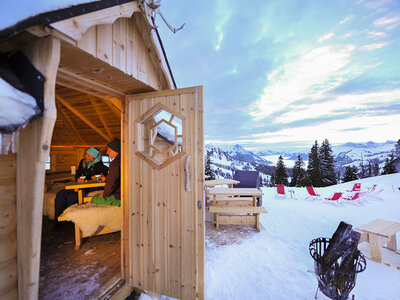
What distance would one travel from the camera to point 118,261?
10.2 ft

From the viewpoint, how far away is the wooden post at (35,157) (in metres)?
1.24

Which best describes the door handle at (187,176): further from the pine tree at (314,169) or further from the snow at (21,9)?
the pine tree at (314,169)

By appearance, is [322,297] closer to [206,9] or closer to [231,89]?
[206,9]

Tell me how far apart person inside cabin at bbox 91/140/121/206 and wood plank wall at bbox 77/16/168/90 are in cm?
171

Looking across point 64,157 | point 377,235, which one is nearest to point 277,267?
point 377,235

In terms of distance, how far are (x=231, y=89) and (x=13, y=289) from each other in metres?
19.8

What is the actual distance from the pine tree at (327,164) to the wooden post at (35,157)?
2788cm

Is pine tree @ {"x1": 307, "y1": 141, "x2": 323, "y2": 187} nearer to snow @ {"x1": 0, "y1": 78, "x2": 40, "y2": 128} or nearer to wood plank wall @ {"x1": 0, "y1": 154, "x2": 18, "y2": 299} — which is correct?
wood plank wall @ {"x1": 0, "y1": 154, "x2": 18, "y2": 299}

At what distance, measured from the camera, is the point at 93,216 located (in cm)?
336

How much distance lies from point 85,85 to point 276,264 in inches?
174

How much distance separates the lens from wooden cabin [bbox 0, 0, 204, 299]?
4.20ft

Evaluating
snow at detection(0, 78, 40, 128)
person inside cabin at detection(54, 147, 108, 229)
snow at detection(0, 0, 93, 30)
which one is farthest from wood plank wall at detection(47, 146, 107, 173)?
snow at detection(0, 0, 93, 30)

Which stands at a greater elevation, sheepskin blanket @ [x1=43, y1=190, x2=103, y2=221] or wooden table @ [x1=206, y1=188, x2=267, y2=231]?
sheepskin blanket @ [x1=43, y1=190, x2=103, y2=221]

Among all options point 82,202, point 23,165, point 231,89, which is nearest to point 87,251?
point 82,202
